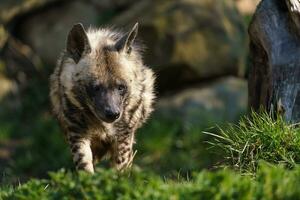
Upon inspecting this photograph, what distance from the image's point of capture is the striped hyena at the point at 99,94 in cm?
634

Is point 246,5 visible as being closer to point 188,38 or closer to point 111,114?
point 188,38

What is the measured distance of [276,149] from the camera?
566cm

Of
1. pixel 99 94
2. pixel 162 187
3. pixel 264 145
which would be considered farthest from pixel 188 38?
pixel 162 187

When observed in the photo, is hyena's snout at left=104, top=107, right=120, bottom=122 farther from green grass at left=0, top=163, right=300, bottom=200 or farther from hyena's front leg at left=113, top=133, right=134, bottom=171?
green grass at left=0, top=163, right=300, bottom=200

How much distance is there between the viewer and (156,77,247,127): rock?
10.8 meters

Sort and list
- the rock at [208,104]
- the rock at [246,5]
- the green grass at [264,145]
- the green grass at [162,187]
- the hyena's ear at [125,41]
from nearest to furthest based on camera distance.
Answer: the green grass at [162,187] → the green grass at [264,145] → the hyena's ear at [125,41] → the rock at [208,104] → the rock at [246,5]

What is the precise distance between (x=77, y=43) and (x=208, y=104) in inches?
186

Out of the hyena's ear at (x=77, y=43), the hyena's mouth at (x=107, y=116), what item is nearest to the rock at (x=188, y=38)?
the hyena's ear at (x=77, y=43)

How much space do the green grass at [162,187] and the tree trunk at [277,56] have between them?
5.33 ft

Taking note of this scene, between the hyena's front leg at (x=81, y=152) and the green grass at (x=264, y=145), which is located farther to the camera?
the hyena's front leg at (x=81, y=152)

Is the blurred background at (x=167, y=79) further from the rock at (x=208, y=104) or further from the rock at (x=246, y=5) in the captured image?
the rock at (x=246, y=5)

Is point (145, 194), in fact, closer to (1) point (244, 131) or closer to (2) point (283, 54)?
(1) point (244, 131)

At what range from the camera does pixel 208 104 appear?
10945mm

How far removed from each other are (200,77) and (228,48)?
55 cm
